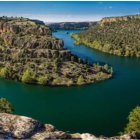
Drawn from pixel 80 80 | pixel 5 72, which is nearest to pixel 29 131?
pixel 80 80

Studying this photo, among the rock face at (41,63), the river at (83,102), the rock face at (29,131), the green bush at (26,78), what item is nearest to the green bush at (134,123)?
the river at (83,102)

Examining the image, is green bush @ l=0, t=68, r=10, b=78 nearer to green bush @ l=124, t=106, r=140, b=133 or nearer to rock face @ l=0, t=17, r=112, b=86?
rock face @ l=0, t=17, r=112, b=86

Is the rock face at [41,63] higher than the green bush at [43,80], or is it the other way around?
the rock face at [41,63]

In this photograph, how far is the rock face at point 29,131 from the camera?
18.3 meters

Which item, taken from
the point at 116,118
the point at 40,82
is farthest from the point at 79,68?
the point at 116,118

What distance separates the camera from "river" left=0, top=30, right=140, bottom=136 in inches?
2940

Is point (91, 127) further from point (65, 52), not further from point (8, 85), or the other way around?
point (65, 52)

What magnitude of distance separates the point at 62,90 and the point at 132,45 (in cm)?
9453

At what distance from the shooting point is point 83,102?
94.8 meters

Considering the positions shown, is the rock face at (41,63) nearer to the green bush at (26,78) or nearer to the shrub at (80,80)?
the green bush at (26,78)

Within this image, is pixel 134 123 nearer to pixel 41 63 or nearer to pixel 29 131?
pixel 29 131

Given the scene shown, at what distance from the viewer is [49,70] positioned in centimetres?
13438

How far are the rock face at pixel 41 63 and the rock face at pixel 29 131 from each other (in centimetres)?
9680

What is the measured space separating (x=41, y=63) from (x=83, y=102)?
53.6 metres
